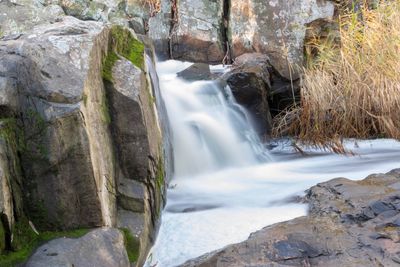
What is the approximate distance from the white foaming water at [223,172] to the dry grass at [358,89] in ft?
0.71

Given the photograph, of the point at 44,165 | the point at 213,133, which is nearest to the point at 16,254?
the point at 44,165

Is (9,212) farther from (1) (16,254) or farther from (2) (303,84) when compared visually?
(2) (303,84)

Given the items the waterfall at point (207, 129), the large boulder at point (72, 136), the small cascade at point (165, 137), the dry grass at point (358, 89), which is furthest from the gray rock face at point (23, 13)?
the large boulder at point (72, 136)

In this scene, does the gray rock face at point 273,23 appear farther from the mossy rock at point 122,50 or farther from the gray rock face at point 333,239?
the gray rock face at point 333,239

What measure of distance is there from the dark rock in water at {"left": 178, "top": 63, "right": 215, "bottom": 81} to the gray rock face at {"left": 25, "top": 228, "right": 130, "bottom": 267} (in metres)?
4.17

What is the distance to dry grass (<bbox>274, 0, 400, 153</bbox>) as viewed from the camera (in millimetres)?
5062

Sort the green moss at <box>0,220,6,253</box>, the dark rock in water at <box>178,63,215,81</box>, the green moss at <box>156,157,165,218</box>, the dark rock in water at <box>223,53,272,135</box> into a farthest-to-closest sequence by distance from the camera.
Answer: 1. the dark rock in water at <box>178,63,215,81</box>
2. the dark rock in water at <box>223,53,272,135</box>
3. the green moss at <box>156,157,165,218</box>
4. the green moss at <box>0,220,6,253</box>

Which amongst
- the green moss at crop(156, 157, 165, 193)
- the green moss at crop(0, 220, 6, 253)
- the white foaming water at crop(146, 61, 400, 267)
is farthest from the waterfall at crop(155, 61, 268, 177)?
the green moss at crop(0, 220, 6, 253)

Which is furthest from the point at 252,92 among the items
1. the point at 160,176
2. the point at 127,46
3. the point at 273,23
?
the point at 160,176

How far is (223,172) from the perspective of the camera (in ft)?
15.1

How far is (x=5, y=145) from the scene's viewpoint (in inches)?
83.7

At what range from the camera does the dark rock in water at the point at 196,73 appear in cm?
632

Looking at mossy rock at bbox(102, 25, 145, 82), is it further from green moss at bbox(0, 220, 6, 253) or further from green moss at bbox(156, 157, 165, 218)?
green moss at bbox(0, 220, 6, 253)

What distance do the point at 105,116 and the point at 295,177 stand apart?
2.04 meters
